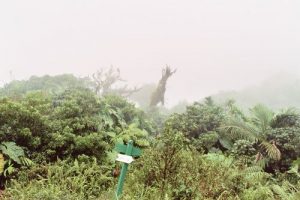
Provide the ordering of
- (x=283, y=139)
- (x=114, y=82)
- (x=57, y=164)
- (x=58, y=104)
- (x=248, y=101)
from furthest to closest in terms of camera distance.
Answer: (x=248, y=101)
(x=114, y=82)
(x=58, y=104)
(x=283, y=139)
(x=57, y=164)

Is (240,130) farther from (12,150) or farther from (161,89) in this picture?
(161,89)

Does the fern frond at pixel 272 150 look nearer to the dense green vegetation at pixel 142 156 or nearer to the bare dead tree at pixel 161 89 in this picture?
the dense green vegetation at pixel 142 156

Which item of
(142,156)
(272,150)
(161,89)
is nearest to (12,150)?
(142,156)

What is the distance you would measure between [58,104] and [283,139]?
681cm

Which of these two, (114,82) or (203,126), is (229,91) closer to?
(114,82)

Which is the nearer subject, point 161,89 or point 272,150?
point 272,150

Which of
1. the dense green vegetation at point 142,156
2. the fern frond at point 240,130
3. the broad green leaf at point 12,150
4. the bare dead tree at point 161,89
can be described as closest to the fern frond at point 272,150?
the dense green vegetation at point 142,156

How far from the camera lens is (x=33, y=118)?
895 cm

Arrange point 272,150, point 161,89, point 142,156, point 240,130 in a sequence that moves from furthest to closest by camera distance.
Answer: point 161,89, point 240,130, point 272,150, point 142,156

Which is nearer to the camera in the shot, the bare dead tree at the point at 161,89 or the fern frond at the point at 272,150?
the fern frond at the point at 272,150

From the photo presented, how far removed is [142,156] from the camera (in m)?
8.75

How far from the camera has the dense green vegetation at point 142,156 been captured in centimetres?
740

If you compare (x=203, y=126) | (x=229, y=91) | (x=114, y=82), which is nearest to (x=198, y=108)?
(x=203, y=126)

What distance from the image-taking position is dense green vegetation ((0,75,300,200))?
740 centimetres
